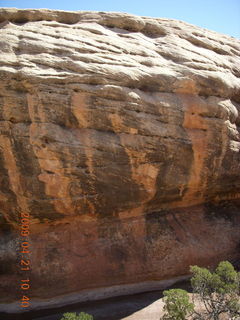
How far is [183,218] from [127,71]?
686 centimetres

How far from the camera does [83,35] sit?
12.6 meters

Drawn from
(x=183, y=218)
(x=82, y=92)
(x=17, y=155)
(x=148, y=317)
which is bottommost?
(x=148, y=317)

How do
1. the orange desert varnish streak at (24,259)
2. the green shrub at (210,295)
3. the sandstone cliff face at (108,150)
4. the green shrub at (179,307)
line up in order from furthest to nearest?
the orange desert varnish streak at (24,259)
the sandstone cliff face at (108,150)
the green shrub at (210,295)
the green shrub at (179,307)

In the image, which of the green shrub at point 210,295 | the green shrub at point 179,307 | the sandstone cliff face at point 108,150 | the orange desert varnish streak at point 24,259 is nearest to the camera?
the green shrub at point 179,307

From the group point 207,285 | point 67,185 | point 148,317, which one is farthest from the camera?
point 67,185

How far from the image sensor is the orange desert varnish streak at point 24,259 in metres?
11.5

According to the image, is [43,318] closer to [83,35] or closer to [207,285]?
[207,285]

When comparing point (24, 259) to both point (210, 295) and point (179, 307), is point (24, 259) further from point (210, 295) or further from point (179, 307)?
point (210, 295)

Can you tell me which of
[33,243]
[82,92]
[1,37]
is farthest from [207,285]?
[1,37]

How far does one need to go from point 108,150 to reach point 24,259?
17.5 feet

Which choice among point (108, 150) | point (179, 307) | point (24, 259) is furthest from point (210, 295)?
point (24, 259)

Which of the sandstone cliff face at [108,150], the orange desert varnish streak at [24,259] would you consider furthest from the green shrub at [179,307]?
the orange desert varnish streak at [24,259]

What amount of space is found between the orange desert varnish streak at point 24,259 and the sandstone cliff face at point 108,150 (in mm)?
214

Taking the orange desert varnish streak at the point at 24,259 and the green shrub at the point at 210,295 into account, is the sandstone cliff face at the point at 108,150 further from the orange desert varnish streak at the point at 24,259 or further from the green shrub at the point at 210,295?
the green shrub at the point at 210,295
